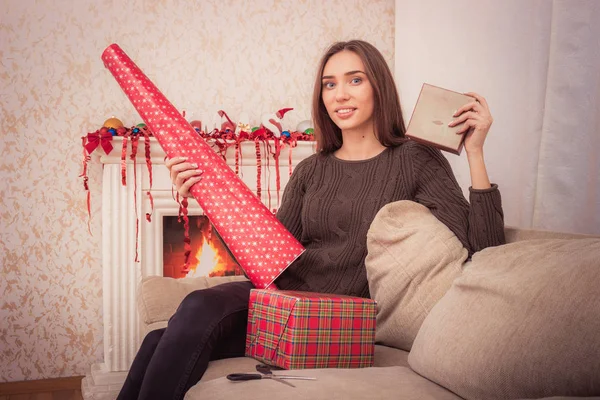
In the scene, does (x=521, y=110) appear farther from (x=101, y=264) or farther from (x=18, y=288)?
(x=18, y=288)

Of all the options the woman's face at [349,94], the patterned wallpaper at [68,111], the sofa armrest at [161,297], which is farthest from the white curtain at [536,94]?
the patterned wallpaper at [68,111]

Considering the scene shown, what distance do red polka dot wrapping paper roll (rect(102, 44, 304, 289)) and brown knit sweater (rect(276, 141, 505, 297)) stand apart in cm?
10

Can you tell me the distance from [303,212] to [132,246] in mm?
1484

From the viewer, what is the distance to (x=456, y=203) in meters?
1.66

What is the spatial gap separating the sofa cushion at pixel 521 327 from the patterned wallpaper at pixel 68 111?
2317 mm

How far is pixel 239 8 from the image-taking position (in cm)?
343

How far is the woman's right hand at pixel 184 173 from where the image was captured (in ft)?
5.81

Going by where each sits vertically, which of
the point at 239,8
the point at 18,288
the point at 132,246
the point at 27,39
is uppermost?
the point at 239,8

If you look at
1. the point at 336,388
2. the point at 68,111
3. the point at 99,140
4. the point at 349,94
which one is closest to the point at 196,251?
the point at 99,140

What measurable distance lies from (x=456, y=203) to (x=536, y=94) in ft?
2.13

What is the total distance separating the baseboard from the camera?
306 cm

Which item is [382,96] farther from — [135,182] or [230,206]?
[135,182]

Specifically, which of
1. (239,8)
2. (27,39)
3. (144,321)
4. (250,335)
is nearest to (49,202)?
(27,39)

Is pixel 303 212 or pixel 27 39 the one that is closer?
pixel 303 212
